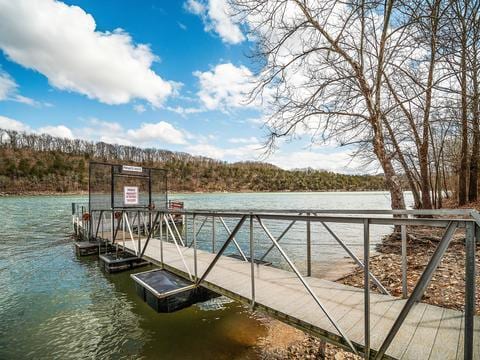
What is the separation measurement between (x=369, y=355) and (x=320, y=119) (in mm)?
7700

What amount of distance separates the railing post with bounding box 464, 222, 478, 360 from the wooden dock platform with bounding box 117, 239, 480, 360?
0.66m

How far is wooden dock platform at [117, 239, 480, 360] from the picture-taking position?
2.46m

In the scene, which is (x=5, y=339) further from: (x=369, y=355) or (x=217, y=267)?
(x=369, y=355)

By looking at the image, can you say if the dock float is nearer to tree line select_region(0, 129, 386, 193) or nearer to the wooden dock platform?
the wooden dock platform

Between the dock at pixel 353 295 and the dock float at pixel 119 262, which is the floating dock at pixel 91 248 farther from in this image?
the dock at pixel 353 295

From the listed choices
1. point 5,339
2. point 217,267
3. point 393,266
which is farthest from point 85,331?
point 393,266

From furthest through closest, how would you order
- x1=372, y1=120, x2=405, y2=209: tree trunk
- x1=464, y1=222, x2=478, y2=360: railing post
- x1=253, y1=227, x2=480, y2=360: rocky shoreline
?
x1=372, y1=120, x2=405, y2=209: tree trunk, x1=253, y1=227, x2=480, y2=360: rocky shoreline, x1=464, y1=222, x2=478, y2=360: railing post

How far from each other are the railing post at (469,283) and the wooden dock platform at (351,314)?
0.66 meters

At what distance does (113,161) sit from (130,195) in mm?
85015

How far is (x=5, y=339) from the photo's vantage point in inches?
199

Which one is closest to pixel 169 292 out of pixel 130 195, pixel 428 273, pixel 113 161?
pixel 428 273

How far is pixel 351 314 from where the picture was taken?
3.14 m

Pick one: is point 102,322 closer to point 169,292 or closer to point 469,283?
point 169,292

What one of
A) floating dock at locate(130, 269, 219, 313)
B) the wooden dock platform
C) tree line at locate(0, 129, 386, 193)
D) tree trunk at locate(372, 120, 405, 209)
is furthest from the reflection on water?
tree line at locate(0, 129, 386, 193)
